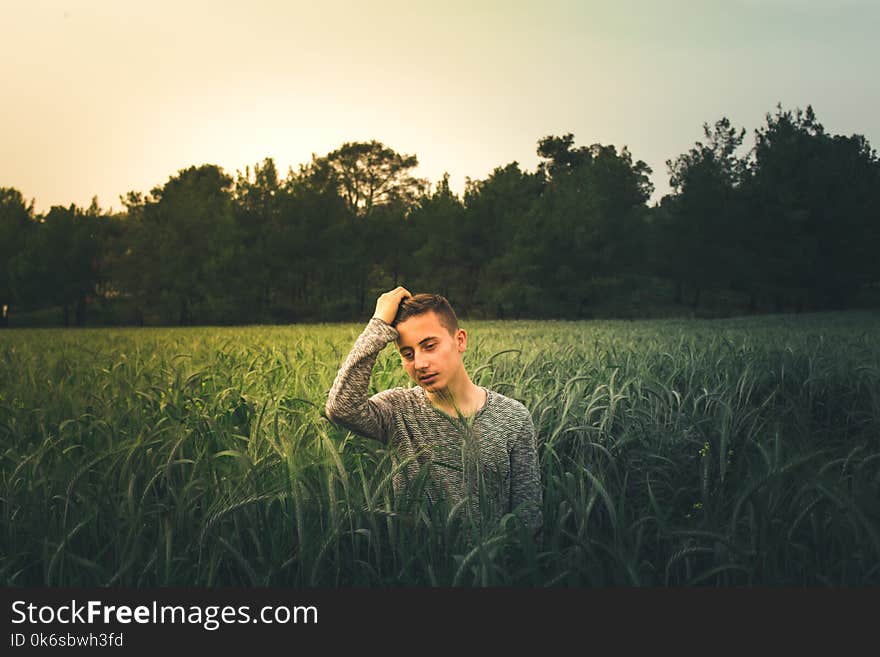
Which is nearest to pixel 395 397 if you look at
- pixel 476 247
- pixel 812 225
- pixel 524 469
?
pixel 524 469

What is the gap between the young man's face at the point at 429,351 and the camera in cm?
209

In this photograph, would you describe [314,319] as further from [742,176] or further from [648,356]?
[648,356]

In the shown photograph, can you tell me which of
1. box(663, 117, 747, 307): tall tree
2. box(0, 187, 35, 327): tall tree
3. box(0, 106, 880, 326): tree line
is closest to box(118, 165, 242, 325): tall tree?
box(0, 106, 880, 326): tree line

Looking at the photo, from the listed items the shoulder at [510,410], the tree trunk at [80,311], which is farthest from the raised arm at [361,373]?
the tree trunk at [80,311]

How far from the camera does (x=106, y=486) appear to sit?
1960 millimetres

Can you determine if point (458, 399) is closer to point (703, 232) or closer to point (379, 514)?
point (379, 514)

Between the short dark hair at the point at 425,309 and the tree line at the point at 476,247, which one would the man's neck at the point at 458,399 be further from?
the tree line at the point at 476,247

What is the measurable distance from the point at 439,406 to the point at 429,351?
0.21 metres

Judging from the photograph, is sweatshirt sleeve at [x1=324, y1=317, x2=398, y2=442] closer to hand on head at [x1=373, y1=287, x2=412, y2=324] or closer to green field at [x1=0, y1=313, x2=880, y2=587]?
hand on head at [x1=373, y1=287, x2=412, y2=324]

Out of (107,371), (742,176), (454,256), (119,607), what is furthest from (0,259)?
(742,176)

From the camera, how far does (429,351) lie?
2.10 metres

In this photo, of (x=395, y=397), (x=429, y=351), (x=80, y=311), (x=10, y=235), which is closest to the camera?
(x=429, y=351)

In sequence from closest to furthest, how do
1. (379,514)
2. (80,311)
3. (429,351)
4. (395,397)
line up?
(379,514) → (429,351) → (395,397) → (80,311)

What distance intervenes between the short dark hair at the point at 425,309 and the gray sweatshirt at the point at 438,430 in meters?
0.06
